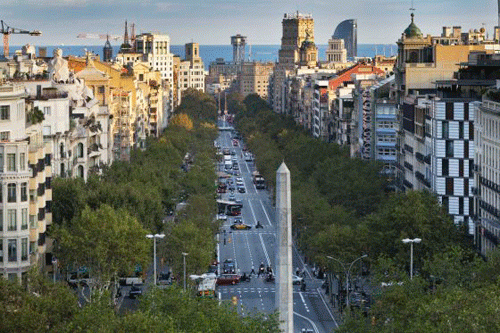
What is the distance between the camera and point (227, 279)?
12888 cm

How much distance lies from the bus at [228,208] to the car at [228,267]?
48.6 m

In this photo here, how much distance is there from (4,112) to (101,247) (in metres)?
10.4

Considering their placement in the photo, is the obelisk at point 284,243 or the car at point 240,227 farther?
the car at point 240,227

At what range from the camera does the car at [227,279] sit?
128500mm

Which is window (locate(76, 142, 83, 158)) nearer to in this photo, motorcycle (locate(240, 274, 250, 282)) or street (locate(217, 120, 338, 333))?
street (locate(217, 120, 338, 333))

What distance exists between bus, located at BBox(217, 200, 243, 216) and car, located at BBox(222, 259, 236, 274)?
1912 inches

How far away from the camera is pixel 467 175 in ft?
407

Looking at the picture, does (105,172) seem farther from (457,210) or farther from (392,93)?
(457,210)

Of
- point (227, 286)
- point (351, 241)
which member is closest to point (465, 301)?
point (351, 241)

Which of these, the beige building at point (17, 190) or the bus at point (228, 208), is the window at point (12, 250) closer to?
the beige building at point (17, 190)

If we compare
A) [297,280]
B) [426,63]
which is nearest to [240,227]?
[426,63]

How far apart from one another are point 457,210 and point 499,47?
41159mm

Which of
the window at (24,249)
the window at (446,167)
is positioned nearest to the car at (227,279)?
the window at (446,167)

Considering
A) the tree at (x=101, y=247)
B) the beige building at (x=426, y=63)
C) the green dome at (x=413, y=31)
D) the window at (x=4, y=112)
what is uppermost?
the green dome at (x=413, y=31)
